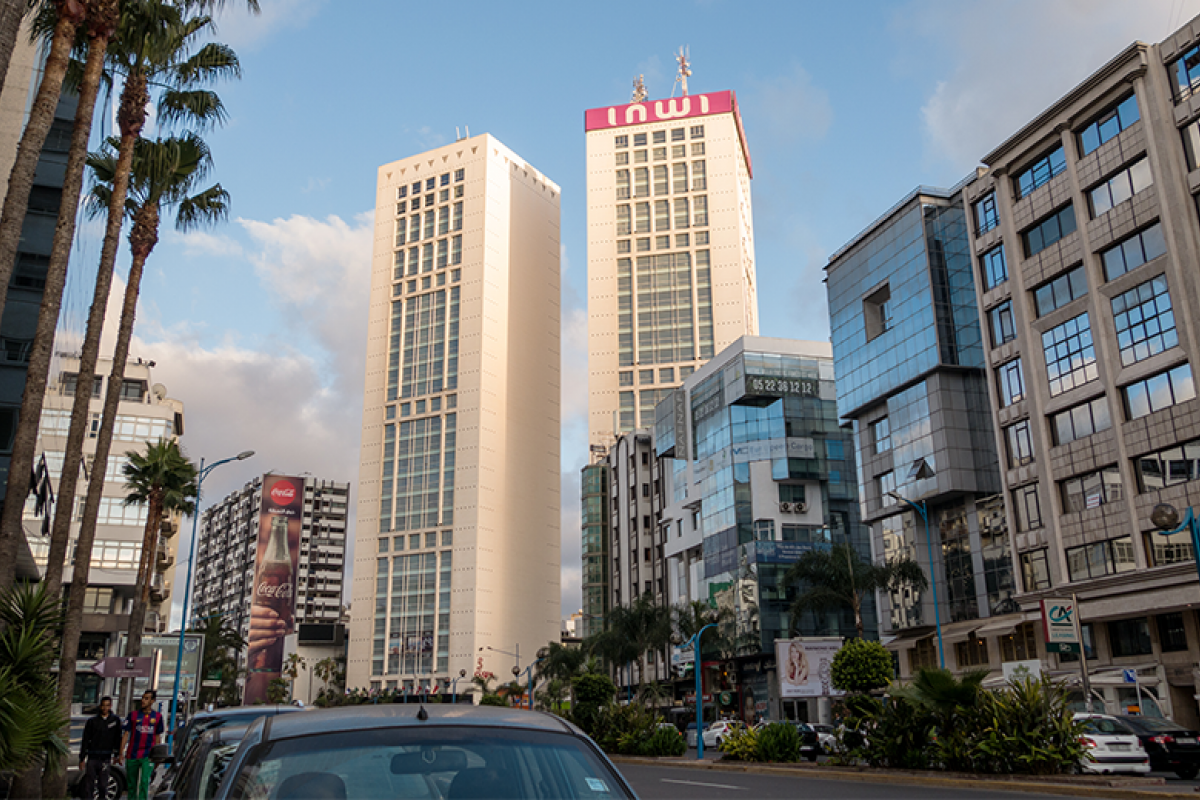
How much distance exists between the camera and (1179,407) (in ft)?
122

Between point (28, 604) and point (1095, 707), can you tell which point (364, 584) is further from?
point (28, 604)

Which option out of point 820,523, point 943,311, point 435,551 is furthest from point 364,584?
point 943,311

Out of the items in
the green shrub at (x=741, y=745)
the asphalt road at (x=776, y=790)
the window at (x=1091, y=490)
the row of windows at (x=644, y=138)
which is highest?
the row of windows at (x=644, y=138)

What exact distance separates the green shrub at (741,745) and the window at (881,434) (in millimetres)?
33505

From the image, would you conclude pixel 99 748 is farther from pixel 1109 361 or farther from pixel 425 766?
pixel 1109 361

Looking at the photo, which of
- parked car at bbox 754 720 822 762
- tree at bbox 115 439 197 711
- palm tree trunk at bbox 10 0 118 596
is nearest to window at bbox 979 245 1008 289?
parked car at bbox 754 720 822 762

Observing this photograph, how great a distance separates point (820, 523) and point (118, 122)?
63416 millimetres

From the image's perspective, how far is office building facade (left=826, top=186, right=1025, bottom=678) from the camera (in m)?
51.8

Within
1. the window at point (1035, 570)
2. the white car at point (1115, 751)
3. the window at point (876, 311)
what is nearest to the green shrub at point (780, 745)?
the white car at point (1115, 751)

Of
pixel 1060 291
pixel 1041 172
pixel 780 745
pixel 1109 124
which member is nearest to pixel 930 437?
pixel 1060 291

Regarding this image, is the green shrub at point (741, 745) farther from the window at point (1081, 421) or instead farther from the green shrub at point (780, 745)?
the window at point (1081, 421)

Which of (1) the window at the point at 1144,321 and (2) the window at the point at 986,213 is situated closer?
(1) the window at the point at 1144,321

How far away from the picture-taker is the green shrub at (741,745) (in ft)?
93.6

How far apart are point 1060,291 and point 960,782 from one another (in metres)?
31.5
